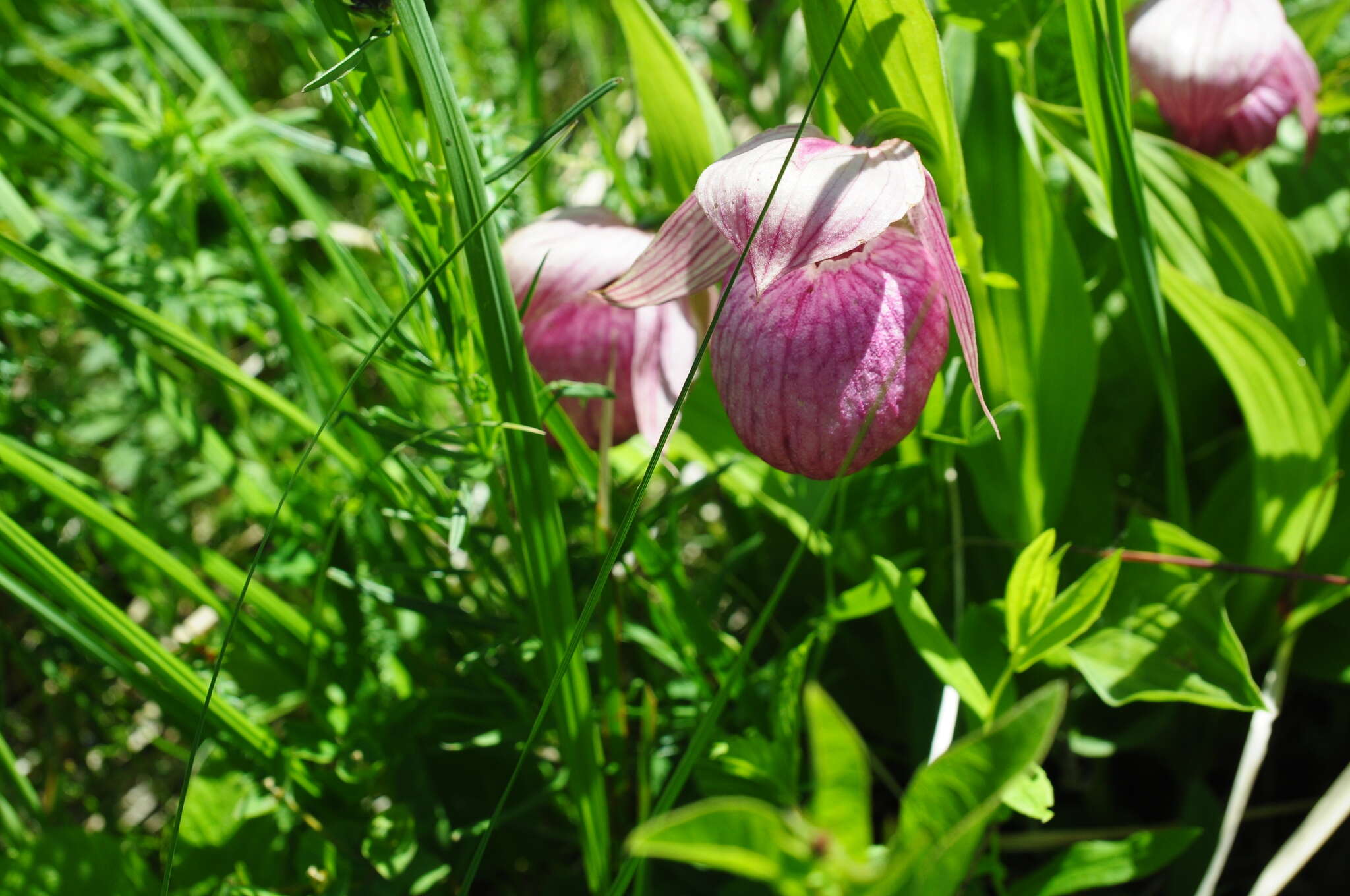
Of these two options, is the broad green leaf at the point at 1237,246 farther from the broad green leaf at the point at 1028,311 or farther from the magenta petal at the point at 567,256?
the magenta petal at the point at 567,256

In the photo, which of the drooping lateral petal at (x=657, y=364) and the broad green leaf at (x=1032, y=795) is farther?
the drooping lateral petal at (x=657, y=364)

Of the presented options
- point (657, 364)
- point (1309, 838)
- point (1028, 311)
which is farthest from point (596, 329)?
point (1309, 838)

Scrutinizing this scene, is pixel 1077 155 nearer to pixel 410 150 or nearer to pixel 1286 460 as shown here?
pixel 1286 460

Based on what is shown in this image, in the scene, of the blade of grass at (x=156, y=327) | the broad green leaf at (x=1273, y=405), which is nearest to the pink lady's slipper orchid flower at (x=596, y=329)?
the blade of grass at (x=156, y=327)

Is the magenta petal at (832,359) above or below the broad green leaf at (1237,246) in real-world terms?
above

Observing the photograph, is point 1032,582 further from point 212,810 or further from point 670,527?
point 212,810

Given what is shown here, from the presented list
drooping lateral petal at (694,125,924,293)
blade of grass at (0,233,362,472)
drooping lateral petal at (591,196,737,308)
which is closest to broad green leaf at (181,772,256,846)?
blade of grass at (0,233,362,472)

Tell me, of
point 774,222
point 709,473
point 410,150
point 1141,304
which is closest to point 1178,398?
point 1141,304

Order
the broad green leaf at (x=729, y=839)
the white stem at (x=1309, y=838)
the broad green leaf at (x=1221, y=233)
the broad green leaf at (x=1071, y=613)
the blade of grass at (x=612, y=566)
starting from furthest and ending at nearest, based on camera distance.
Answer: the broad green leaf at (x=1221, y=233) < the white stem at (x=1309, y=838) < the broad green leaf at (x=1071, y=613) < the blade of grass at (x=612, y=566) < the broad green leaf at (x=729, y=839)
